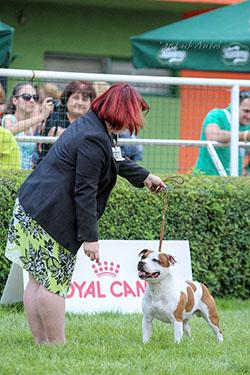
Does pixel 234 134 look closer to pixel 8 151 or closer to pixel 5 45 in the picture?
pixel 8 151

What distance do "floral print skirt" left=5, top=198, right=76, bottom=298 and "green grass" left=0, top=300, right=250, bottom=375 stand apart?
0.45 metres

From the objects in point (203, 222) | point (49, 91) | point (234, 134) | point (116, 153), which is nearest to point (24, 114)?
point (49, 91)

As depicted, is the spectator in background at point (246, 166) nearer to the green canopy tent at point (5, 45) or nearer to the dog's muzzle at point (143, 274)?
the green canopy tent at point (5, 45)

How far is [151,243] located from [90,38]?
288 inches

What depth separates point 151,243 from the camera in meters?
6.61

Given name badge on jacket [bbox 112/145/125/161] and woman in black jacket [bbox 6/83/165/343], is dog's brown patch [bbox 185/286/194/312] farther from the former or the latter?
name badge on jacket [bbox 112/145/125/161]

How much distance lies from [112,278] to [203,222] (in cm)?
114

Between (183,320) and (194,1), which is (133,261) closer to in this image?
(183,320)

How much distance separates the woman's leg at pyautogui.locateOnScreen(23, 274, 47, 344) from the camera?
4.58 meters

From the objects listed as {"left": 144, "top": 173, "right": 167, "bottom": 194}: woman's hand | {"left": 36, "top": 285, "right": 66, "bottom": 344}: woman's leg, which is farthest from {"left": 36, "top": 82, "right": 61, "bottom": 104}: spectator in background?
{"left": 36, "top": 285, "right": 66, "bottom": 344}: woman's leg

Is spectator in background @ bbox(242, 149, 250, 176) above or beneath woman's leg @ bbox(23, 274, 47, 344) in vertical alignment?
above

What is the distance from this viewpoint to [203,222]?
23.1 ft

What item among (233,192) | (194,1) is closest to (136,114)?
(233,192)

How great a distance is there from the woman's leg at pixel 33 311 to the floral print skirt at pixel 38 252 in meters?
0.10
